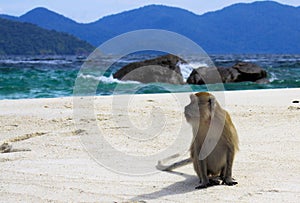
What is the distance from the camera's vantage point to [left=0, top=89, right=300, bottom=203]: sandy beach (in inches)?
164

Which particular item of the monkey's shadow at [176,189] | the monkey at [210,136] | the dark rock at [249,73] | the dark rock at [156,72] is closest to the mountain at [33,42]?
the dark rock at [156,72]

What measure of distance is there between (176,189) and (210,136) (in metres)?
0.58

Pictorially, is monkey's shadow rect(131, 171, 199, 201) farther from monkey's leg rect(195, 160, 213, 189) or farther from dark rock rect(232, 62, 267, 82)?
Result: dark rock rect(232, 62, 267, 82)

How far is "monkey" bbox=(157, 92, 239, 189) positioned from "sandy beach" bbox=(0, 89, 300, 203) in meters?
0.18

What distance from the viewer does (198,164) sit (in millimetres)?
4551

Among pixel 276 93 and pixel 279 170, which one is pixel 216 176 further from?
pixel 276 93

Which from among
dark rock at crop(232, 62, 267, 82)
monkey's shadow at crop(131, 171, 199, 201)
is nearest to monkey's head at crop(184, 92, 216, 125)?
monkey's shadow at crop(131, 171, 199, 201)

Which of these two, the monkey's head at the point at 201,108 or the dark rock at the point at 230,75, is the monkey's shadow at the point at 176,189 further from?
the dark rock at the point at 230,75

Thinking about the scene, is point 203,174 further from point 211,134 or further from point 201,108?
point 201,108

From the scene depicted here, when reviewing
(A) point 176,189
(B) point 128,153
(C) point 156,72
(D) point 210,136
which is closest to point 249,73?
(C) point 156,72

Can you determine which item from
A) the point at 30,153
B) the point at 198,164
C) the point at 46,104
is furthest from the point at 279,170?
the point at 46,104

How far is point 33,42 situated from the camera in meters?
103

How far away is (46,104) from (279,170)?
6238 millimetres

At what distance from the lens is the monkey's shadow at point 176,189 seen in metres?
4.10
